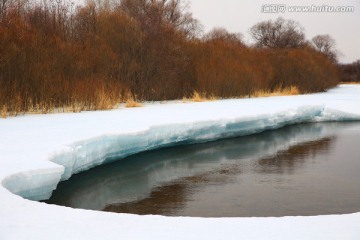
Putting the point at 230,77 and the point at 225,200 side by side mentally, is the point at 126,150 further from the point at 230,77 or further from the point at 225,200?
the point at 230,77

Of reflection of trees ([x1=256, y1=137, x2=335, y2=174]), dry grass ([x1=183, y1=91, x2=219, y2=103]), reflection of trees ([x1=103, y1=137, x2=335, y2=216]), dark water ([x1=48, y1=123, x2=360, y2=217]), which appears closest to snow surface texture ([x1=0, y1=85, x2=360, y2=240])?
dark water ([x1=48, y1=123, x2=360, y2=217])

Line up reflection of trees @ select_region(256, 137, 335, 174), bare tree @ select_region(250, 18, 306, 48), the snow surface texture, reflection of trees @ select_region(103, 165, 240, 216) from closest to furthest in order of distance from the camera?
1. the snow surface texture
2. reflection of trees @ select_region(103, 165, 240, 216)
3. reflection of trees @ select_region(256, 137, 335, 174)
4. bare tree @ select_region(250, 18, 306, 48)

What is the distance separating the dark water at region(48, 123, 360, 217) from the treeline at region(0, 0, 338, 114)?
12.3 ft

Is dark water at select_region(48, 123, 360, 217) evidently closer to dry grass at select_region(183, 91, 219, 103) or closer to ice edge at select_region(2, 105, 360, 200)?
ice edge at select_region(2, 105, 360, 200)

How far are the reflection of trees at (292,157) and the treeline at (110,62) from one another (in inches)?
199

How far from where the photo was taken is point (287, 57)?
2439cm

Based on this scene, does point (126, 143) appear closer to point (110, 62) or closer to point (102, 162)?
point (102, 162)

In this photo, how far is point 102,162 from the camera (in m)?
7.18

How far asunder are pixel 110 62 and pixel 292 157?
779 centimetres

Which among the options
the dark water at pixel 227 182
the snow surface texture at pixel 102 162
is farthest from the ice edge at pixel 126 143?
the dark water at pixel 227 182

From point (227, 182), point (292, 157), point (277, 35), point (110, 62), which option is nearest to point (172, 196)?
point (227, 182)

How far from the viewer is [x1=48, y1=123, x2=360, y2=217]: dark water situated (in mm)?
5105

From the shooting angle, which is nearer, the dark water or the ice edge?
the ice edge

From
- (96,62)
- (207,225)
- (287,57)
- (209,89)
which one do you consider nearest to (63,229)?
(207,225)
